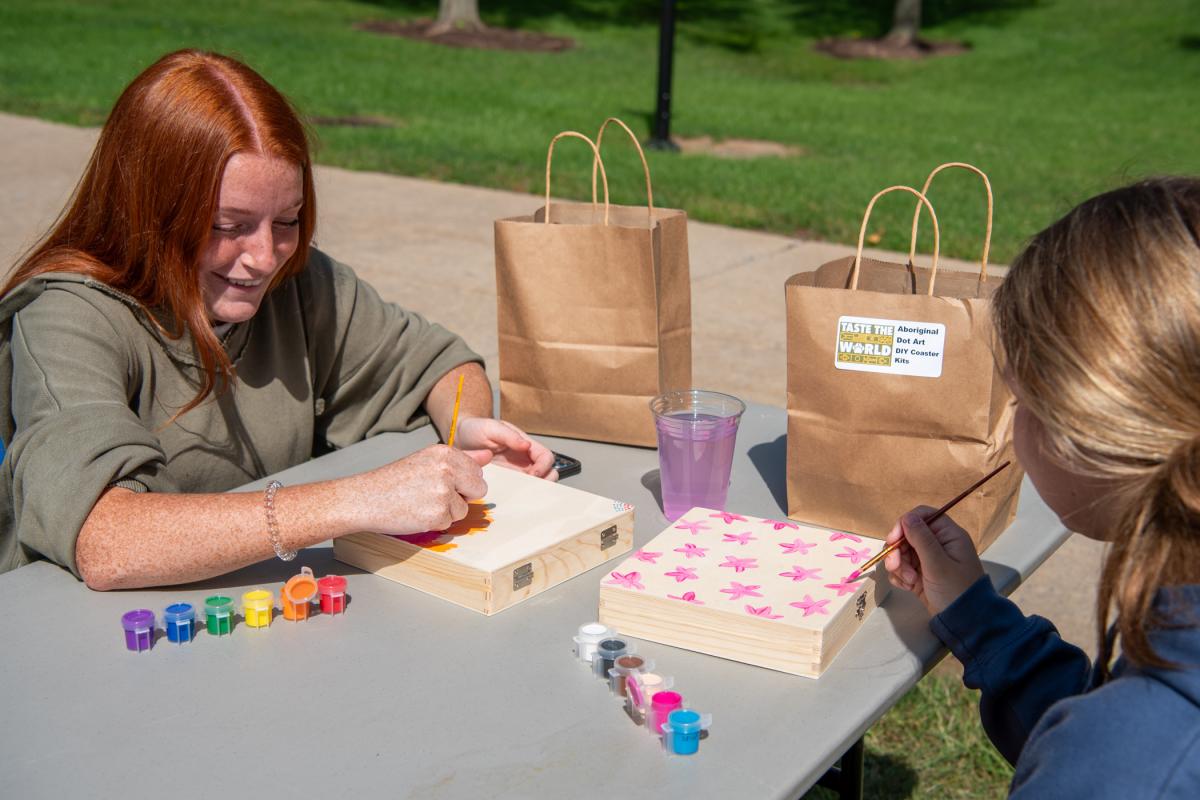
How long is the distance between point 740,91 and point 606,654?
41.9 ft

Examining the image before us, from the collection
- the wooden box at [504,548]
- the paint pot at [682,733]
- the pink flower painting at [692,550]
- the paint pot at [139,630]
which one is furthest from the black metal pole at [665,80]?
the paint pot at [682,733]

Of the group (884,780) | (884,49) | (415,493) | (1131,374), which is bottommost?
(884,780)

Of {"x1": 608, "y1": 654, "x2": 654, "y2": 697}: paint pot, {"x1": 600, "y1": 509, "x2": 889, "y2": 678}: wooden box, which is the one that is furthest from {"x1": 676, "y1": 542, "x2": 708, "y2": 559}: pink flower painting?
{"x1": 608, "y1": 654, "x2": 654, "y2": 697}: paint pot

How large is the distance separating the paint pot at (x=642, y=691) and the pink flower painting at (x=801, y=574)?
0.78 ft

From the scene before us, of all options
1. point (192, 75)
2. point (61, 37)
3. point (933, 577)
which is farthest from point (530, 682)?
point (61, 37)

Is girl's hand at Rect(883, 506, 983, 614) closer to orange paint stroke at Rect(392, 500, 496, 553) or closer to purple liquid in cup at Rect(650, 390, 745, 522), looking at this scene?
purple liquid in cup at Rect(650, 390, 745, 522)

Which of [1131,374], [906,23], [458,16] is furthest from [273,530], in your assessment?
[906,23]

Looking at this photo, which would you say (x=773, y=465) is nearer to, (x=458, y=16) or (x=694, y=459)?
(x=694, y=459)

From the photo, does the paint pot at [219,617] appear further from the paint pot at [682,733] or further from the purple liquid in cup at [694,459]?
the purple liquid in cup at [694,459]

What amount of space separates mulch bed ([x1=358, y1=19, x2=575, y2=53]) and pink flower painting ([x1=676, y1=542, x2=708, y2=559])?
15281 mm

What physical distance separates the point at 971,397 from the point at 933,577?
27 centimetres

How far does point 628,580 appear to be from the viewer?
1399mm

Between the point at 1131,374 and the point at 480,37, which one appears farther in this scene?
the point at 480,37

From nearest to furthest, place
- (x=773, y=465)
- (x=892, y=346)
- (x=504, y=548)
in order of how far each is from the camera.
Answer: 1. (x=504, y=548)
2. (x=892, y=346)
3. (x=773, y=465)
